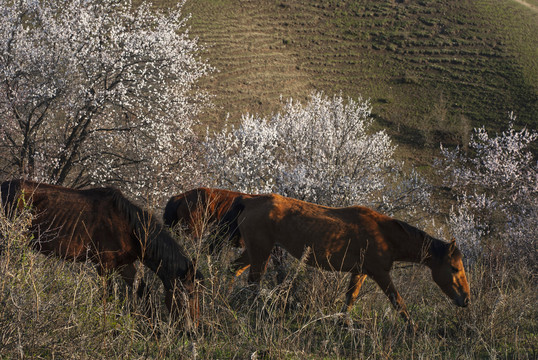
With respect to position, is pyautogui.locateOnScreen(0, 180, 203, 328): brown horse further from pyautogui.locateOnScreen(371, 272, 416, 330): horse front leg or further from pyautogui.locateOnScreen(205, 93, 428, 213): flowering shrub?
pyautogui.locateOnScreen(205, 93, 428, 213): flowering shrub

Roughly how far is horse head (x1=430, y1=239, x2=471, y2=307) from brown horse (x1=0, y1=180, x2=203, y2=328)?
321 centimetres

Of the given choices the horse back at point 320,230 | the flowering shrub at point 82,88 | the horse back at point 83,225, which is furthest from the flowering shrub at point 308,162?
the horse back at point 83,225

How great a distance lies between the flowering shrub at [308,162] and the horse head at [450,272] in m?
8.69

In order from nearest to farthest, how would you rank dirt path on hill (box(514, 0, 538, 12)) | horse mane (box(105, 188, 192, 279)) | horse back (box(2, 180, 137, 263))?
1. horse mane (box(105, 188, 192, 279))
2. horse back (box(2, 180, 137, 263))
3. dirt path on hill (box(514, 0, 538, 12))

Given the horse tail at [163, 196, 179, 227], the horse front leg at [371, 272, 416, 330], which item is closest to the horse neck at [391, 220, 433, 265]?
the horse front leg at [371, 272, 416, 330]

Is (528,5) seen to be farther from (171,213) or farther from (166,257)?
(166,257)

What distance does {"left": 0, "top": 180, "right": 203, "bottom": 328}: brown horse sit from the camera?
5184 mm

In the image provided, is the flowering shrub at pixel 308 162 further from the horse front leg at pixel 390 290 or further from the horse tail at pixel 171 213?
the horse front leg at pixel 390 290

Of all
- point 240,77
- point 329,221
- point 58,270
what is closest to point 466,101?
point 240,77

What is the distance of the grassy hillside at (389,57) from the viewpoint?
44.1 metres

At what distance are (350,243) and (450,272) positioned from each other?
131 cm

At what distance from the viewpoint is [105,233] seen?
18.5 ft

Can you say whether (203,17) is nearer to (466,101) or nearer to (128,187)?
(466,101)

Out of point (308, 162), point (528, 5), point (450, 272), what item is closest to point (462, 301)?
point (450, 272)
